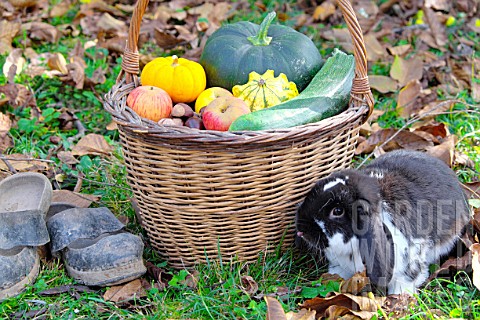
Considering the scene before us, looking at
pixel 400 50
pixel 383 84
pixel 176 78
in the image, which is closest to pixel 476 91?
pixel 383 84

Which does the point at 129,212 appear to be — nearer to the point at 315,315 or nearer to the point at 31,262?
the point at 31,262

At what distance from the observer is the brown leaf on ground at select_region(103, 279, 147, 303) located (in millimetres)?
2369

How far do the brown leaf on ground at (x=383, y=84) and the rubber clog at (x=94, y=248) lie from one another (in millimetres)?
1981

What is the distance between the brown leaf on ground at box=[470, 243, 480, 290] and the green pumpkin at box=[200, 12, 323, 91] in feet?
3.54

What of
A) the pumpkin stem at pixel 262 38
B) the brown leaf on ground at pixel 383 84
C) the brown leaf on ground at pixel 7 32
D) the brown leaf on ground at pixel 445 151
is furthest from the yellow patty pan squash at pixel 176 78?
the brown leaf on ground at pixel 7 32

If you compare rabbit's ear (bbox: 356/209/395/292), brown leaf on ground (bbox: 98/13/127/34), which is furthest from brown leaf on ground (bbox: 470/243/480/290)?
brown leaf on ground (bbox: 98/13/127/34)

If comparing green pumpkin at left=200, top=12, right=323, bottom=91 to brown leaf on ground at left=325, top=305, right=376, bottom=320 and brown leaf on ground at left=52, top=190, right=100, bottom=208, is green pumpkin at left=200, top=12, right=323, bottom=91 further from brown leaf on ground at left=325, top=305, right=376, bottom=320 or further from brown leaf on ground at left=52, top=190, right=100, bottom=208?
brown leaf on ground at left=325, top=305, right=376, bottom=320

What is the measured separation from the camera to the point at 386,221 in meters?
2.34

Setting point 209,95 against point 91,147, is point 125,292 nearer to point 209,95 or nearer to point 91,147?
point 209,95

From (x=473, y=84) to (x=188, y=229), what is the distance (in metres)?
2.24

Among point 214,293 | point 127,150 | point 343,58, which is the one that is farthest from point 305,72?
point 214,293

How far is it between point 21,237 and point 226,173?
843 millimetres

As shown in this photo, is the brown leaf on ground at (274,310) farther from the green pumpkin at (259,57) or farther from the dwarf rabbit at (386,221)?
the green pumpkin at (259,57)

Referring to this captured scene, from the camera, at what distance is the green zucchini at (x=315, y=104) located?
239 centimetres
